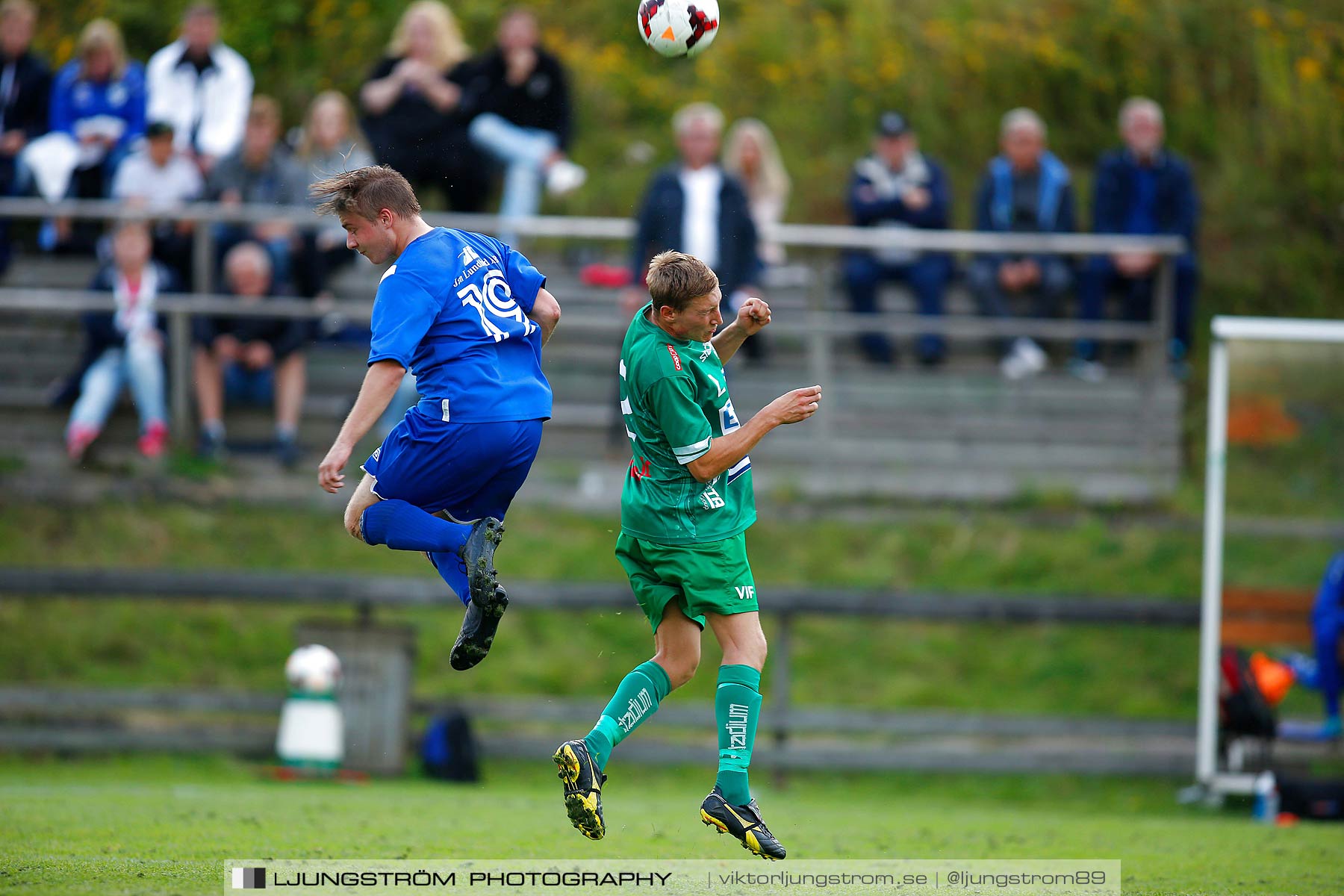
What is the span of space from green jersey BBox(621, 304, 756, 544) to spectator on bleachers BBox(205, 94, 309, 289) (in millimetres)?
6910

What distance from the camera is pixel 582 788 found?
6195 mm

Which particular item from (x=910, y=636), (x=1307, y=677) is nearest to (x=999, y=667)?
(x=910, y=636)

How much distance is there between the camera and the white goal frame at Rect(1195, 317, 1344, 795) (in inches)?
415

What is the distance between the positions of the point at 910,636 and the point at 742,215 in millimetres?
3572

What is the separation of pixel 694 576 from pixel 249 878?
2.06 metres

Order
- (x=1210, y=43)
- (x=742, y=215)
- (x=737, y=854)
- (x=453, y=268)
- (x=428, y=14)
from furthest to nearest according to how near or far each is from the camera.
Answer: (x=1210, y=43) → (x=428, y=14) → (x=742, y=215) → (x=737, y=854) → (x=453, y=268)

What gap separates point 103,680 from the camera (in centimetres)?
1173

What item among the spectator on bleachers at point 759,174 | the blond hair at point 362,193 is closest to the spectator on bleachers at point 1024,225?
the spectator on bleachers at point 759,174

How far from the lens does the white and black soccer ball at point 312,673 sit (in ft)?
33.7

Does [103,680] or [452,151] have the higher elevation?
[452,151]

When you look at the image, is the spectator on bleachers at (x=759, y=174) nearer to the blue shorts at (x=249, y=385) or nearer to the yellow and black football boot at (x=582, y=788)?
the blue shorts at (x=249, y=385)

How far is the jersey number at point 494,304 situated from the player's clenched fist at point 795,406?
1193mm

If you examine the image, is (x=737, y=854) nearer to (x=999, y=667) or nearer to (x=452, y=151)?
(x=999, y=667)

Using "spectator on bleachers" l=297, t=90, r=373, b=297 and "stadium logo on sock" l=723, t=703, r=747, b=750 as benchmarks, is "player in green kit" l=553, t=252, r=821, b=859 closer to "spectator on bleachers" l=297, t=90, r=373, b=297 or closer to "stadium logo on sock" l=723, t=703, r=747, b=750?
"stadium logo on sock" l=723, t=703, r=747, b=750
